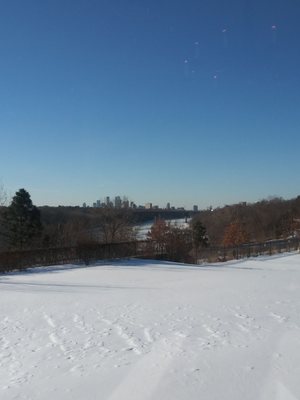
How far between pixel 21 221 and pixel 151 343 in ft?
113

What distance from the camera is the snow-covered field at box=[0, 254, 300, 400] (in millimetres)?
6492

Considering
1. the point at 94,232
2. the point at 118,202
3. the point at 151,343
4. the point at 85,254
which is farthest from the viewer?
the point at 118,202

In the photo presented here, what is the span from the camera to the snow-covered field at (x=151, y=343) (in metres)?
6.49

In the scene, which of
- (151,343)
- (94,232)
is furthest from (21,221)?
Answer: (151,343)

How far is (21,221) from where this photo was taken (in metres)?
41.7

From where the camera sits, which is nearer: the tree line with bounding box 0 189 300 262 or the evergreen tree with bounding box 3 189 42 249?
the tree line with bounding box 0 189 300 262

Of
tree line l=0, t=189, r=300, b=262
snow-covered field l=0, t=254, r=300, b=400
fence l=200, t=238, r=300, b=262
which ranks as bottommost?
snow-covered field l=0, t=254, r=300, b=400

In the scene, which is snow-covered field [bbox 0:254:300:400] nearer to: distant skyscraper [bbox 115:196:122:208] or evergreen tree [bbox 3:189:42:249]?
evergreen tree [bbox 3:189:42:249]

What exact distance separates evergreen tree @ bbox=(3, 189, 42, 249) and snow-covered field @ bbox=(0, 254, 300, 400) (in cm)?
2508

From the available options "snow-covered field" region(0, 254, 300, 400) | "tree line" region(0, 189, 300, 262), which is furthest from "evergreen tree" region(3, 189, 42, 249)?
"snow-covered field" region(0, 254, 300, 400)

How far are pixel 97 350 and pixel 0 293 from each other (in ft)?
29.6

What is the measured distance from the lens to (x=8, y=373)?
729 cm

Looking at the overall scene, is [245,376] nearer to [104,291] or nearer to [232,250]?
[104,291]

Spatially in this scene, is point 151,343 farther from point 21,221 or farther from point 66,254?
point 21,221
